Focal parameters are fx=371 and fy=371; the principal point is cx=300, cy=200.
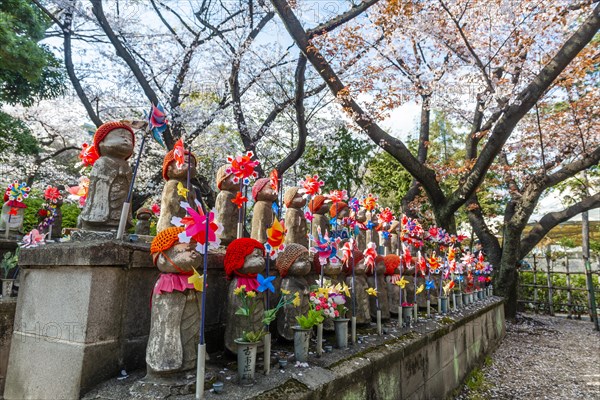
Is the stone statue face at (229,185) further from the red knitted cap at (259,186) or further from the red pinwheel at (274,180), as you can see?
the red pinwheel at (274,180)

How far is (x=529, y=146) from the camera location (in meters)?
12.5

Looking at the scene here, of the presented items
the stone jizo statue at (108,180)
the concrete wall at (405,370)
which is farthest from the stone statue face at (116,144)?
the concrete wall at (405,370)

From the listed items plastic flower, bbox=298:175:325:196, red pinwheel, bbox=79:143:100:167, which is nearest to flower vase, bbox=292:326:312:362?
plastic flower, bbox=298:175:325:196

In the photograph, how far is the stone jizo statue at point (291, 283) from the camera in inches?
132

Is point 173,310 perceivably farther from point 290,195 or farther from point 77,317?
point 290,195

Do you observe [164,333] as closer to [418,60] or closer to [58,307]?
[58,307]

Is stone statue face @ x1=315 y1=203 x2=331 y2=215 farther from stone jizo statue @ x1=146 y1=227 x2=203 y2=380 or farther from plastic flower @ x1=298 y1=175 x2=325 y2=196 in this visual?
stone jizo statue @ x1=146 y1=227 x2=203 y2=380

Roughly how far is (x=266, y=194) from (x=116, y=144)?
1.58 m

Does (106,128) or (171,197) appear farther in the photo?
(171,197)

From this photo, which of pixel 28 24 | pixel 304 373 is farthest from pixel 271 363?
pixel 28 24

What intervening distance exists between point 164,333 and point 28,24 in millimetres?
10310

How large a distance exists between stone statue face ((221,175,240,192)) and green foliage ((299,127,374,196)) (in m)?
8.84

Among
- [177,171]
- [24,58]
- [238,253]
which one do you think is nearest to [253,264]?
[238,253]

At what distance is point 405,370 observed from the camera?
12.1 ft
